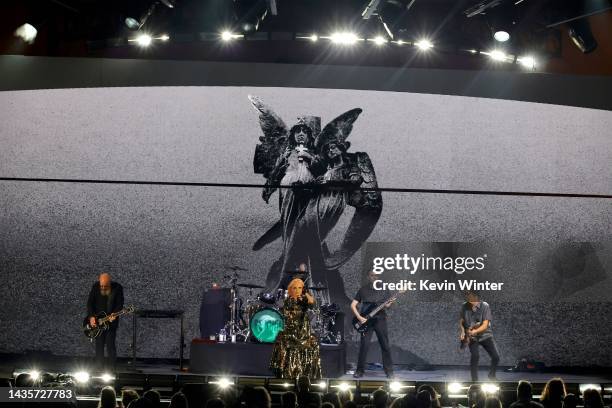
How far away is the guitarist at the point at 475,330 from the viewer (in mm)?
10758

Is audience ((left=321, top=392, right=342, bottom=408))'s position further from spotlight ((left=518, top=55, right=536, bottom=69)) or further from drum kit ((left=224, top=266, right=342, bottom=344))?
spotlight ((left=518, top=55, right=536, bottom=69))

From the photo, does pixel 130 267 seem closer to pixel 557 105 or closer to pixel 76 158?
pixel 76 158

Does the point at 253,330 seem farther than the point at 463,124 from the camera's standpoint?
No

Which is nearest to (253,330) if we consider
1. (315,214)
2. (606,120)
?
(315,214)

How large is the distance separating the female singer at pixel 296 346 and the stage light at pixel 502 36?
436 centimetres

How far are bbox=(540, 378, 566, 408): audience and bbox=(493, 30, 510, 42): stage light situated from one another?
6.85m

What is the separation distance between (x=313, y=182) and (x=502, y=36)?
12.6ft

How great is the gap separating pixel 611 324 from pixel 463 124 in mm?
3943

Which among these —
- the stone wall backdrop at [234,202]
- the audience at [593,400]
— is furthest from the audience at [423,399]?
the stone wall backdrop at [234,202]

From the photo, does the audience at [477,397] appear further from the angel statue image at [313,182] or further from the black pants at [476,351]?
the angel statue image at [313,182]

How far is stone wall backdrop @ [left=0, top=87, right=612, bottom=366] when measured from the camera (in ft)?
43.0

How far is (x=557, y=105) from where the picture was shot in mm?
13227

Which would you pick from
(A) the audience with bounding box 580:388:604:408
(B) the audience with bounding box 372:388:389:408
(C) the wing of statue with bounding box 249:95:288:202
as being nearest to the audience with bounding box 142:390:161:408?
(B) the audience with bounding box 372:388:389:408

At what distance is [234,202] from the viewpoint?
1324 cm
